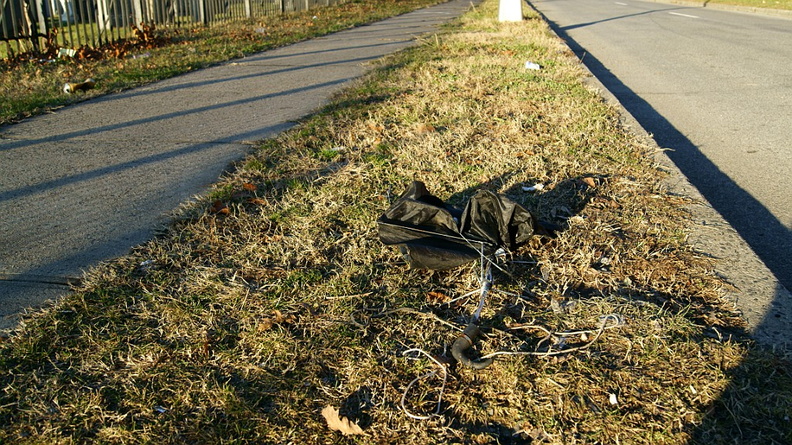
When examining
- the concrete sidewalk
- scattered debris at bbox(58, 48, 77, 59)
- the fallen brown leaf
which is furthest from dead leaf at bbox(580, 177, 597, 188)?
scattered debris at bbox(58, 48, 77, 59)

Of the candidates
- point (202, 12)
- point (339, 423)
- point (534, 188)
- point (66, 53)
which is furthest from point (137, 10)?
point (339, 423)

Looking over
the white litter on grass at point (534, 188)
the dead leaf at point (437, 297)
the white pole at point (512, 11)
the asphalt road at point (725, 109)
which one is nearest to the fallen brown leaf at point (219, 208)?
the dead leaf at point (437, 297)

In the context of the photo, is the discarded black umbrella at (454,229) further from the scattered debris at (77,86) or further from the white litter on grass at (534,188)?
the scattered debris at (77,86)

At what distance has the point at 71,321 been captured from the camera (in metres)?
2.53

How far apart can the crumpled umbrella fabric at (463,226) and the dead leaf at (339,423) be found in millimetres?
1012

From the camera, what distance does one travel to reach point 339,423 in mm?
2029

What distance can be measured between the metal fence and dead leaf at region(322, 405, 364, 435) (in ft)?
29.4

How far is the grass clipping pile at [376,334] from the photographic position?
2037 mm

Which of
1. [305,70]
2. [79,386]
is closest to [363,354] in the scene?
[79,386]

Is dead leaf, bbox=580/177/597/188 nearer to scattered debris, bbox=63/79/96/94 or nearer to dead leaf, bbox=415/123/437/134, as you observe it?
dead leaf, bbox=415/123/437/134

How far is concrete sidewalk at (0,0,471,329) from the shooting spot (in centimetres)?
310

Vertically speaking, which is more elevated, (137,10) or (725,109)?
(137,10)

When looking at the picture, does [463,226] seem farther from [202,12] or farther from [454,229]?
[202,12]

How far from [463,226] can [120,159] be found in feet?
9.09
